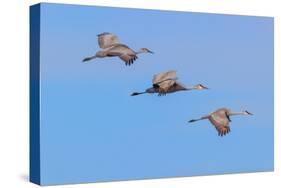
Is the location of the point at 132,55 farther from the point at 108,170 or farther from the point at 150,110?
the point at 108,170

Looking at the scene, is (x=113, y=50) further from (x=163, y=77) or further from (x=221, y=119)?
(x=221, y=119)

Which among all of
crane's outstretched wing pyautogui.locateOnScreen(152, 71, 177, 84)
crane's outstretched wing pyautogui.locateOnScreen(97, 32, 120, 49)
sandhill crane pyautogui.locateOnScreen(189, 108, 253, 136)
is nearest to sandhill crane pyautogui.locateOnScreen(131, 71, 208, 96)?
crane's outstretched wing pyautogui.locateOnScreen(152, 71, 177, 84)

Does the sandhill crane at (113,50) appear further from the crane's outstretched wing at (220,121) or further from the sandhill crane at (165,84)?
the crane's outstretched wing at (220,121)

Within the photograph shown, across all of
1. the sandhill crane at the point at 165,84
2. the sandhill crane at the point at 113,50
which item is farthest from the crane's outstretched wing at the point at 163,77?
the sandhill crane at the point at 113,50

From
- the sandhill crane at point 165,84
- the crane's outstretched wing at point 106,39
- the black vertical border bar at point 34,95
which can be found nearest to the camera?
the black vertical border bar at point 34,95

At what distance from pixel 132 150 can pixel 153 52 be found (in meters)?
1.01

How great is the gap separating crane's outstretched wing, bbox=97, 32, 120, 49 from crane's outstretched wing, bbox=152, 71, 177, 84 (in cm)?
57

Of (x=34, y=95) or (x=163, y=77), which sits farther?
(x=163, y=77)

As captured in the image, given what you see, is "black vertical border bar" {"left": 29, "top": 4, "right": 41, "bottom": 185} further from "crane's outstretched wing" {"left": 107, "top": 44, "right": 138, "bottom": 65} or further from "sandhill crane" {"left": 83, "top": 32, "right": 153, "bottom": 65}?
"crane's outstretched wing" {"left": 107, "top": 44, "right": 138, "bottom": 65}

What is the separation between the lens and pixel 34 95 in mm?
8016

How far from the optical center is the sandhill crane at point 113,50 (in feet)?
26.8

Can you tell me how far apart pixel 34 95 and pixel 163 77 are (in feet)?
4.43

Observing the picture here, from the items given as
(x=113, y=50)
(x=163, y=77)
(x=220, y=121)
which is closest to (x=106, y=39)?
(x=113, y=50)

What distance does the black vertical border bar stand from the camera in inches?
312
